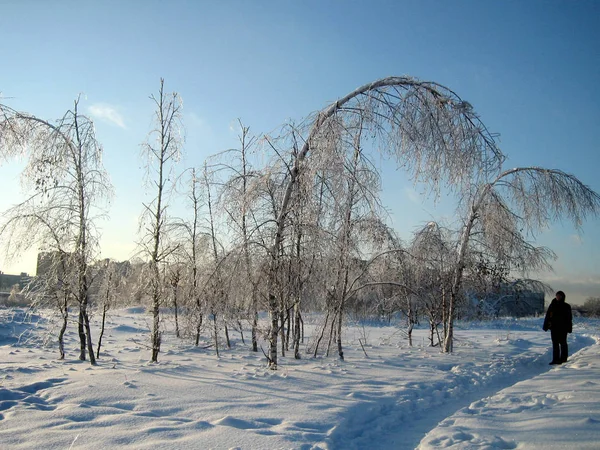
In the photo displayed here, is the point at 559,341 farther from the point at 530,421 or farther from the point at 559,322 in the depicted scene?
the point at 530,421

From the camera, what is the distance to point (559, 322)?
957cm

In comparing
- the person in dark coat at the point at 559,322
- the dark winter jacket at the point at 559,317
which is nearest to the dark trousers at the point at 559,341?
the person in dark coat at the point at 559,322

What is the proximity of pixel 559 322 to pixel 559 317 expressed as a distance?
0.38 ft

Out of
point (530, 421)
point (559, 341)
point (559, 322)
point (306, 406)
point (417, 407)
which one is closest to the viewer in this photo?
point (530, 421)

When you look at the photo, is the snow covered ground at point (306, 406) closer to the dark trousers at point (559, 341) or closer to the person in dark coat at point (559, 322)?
the dark trousers at point (559, 341)

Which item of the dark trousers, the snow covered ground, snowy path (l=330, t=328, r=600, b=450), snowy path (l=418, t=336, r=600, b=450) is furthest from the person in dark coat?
snowy path (l=418, t=336, r=600, b=450)

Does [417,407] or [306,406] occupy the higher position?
[306,406]

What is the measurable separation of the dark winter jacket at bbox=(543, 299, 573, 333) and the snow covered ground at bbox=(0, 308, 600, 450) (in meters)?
0.83

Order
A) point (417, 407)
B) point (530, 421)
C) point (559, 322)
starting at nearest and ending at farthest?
point (530, 421) → point (417, 407) → point (559, 322)

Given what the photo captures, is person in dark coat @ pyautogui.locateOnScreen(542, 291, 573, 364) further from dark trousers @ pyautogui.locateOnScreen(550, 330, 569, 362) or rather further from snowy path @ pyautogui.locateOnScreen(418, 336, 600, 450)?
snowy path @ pyautogui.locateOnScreen(418, 336, 600, 450)

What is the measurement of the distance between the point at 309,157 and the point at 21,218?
640cm

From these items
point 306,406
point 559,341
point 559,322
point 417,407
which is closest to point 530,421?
point 417,407

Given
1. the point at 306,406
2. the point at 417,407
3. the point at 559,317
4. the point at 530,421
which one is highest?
the point at 559,317

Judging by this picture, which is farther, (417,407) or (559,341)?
(559,341)
